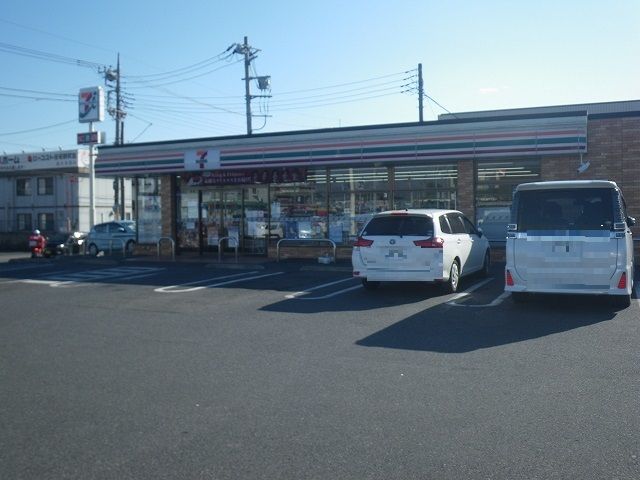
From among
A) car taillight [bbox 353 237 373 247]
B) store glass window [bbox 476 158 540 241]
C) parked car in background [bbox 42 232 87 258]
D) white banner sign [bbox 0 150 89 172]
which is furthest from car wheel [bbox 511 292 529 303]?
white banner sign [bbox 0 150 89 172]

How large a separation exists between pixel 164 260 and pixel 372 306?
509 inches

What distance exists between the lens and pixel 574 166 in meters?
19.9

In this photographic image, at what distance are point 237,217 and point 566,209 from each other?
47.7ft

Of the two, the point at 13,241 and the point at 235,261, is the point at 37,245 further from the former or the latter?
the point at 13,241

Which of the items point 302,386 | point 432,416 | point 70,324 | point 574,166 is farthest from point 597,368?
point 574,166

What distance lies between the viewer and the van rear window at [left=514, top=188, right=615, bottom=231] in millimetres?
11688

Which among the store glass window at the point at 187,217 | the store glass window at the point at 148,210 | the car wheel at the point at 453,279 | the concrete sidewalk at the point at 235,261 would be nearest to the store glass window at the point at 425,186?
the concrete sidewalk at the point at 235,261

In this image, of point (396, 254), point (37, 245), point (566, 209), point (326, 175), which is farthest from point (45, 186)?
point (566, 209)

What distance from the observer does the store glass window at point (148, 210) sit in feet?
86.7

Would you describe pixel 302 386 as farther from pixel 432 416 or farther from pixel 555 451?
pixel 555 451

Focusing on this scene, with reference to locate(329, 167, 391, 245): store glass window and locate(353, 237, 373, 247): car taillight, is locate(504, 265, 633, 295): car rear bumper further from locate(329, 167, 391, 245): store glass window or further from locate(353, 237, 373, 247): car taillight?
locate(329, 167, 391, 245): store glass window

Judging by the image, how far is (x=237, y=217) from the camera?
24.7 meters

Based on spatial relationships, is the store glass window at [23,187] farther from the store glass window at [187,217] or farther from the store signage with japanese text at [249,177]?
the store signage with japanese text at [249,177]

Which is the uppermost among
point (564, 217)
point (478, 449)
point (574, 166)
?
point (574, 166)
